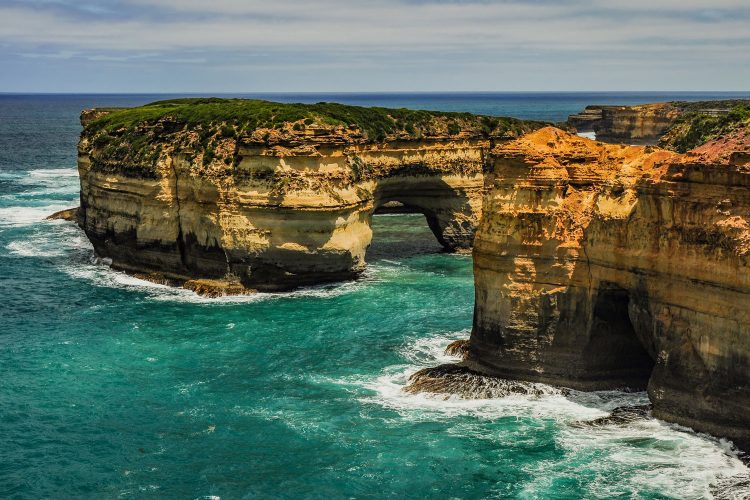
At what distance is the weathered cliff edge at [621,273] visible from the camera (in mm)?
27188

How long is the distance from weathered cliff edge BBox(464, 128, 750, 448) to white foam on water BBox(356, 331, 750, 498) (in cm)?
90

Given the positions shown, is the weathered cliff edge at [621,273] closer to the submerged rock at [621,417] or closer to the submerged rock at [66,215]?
the submerged rock at [621,417]

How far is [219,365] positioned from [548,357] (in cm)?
1487

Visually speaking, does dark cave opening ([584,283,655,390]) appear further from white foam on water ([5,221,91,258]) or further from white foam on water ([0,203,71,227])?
white foam on water ([0,203,71,227])

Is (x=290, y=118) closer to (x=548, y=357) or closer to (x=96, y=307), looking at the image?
(x=96, y=307)

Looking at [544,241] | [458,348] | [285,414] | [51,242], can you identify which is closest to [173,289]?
[51,242]

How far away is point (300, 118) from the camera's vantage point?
52750mm

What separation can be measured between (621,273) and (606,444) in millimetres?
6395

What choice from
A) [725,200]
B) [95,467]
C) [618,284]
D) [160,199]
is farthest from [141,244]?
[725,200]

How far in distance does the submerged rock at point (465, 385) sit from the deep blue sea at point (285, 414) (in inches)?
19.7

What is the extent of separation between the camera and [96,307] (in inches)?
1890

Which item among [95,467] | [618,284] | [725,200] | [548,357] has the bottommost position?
[95,467]

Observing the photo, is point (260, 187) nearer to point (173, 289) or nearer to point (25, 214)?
point (173, 289)

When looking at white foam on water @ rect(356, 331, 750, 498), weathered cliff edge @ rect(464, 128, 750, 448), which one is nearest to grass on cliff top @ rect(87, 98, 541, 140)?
weathered cliff edge @ rect(464, 128, 750, 448)
